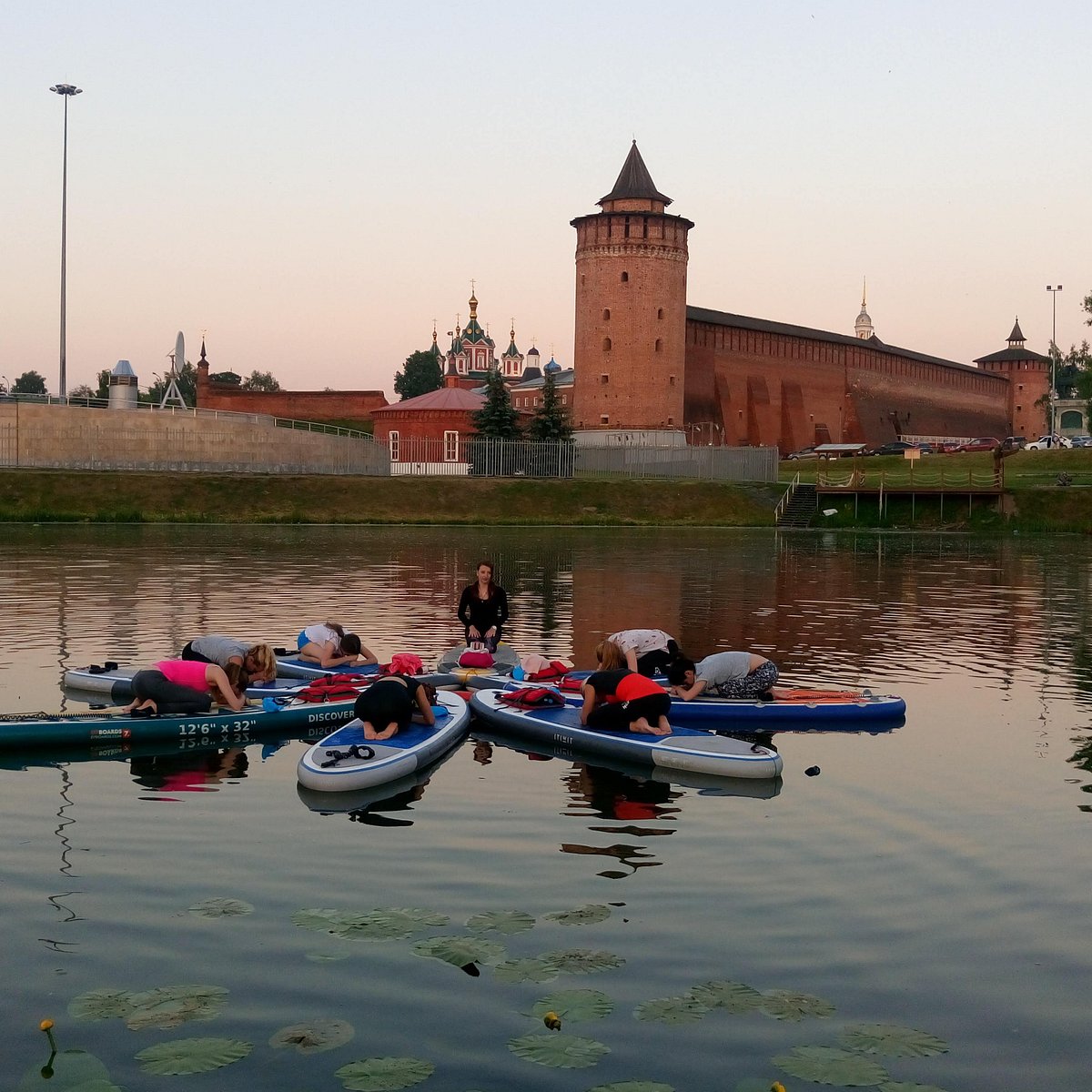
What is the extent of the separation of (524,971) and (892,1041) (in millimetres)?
1773

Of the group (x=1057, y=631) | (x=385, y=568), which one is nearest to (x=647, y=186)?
(x=385, y=568)

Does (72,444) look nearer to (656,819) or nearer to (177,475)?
(177,475)

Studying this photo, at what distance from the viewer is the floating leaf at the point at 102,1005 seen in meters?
6.14

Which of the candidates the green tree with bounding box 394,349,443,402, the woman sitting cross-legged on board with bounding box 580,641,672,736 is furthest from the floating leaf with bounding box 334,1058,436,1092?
the green tree with bounding box 394,349,443,402

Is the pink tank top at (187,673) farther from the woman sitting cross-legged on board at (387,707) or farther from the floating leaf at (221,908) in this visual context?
the floating leaf at (221,908)

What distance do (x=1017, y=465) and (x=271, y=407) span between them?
47.4 m

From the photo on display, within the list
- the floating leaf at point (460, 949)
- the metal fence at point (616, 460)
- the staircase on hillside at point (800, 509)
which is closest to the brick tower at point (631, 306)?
the metal fence at point (616, 460)

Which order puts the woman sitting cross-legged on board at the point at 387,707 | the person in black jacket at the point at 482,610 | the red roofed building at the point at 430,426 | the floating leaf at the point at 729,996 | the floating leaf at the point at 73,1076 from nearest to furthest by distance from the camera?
the floating leaf at the point at 73,1076, the floating leaf at the point at 729,996, the woman sitting cross-legged on board at the point at 387,707, the person in black jacket at the point at 482,610, the red roofed building at the point at 430,426

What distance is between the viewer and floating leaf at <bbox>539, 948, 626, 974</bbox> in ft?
22.3

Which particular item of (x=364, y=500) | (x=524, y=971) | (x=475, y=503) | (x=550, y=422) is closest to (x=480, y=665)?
(x=524, y=971)

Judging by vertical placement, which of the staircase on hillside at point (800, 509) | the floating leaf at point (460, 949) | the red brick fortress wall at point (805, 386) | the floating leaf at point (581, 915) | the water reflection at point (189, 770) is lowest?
the floating leaf at point (460, 949)

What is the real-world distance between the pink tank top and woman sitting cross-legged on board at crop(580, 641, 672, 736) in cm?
346

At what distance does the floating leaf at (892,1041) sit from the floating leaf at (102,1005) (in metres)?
3.22

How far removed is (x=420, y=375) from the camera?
14112cm
